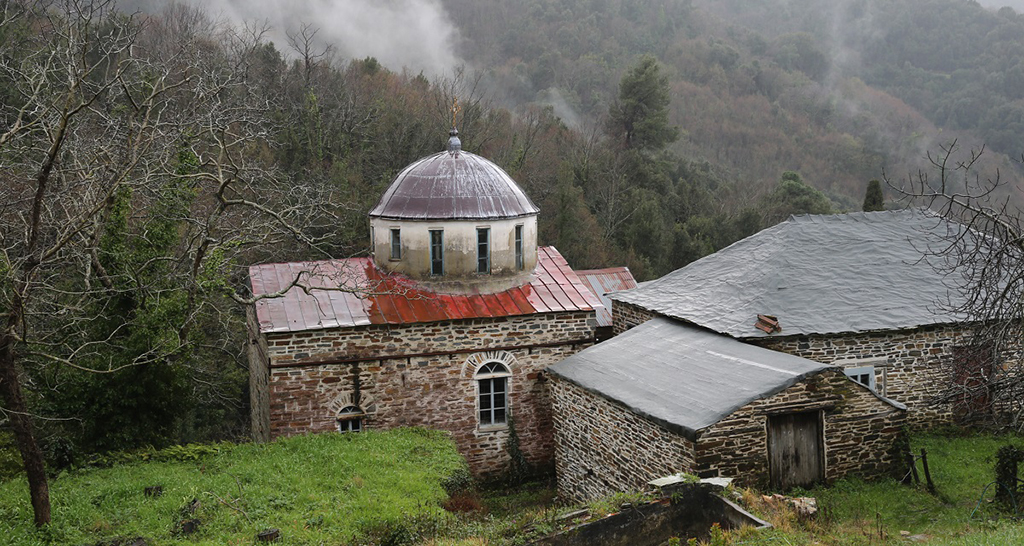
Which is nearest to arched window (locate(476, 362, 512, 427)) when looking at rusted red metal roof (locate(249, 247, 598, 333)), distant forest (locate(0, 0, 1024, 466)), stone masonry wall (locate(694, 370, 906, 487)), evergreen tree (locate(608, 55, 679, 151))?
rusted red metal roof (locate(249, 247, 598, 333))

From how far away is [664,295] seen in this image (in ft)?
61.2

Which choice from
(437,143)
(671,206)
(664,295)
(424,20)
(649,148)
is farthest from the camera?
(424,20)

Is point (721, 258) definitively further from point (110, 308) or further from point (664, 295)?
point (110, 308)

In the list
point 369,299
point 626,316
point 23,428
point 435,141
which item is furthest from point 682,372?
point 435,141

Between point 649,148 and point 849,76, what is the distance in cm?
2861

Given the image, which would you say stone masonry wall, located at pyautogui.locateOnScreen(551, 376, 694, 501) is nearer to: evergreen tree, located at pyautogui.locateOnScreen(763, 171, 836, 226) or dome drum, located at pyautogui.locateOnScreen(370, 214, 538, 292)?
dome drum, located at pyautogui.locateOnScreen(370, 214, 538, 292)

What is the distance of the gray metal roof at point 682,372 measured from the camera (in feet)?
41.2

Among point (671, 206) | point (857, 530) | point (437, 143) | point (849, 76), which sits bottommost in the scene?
point (857, 530)

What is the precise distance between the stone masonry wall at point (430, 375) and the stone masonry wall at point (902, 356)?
4.59m

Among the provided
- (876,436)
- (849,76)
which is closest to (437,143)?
(876,436)

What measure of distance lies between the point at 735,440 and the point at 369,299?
304 inches

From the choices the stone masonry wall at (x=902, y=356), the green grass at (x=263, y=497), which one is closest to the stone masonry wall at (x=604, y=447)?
the green grass at (x=263, y=497)

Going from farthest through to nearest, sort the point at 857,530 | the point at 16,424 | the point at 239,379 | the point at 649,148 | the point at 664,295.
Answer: the point at 649,148
the point at 239,379
the point at 664,295
the point at 857,530
the point at 16,424

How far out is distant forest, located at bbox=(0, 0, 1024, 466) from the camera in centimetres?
1356
